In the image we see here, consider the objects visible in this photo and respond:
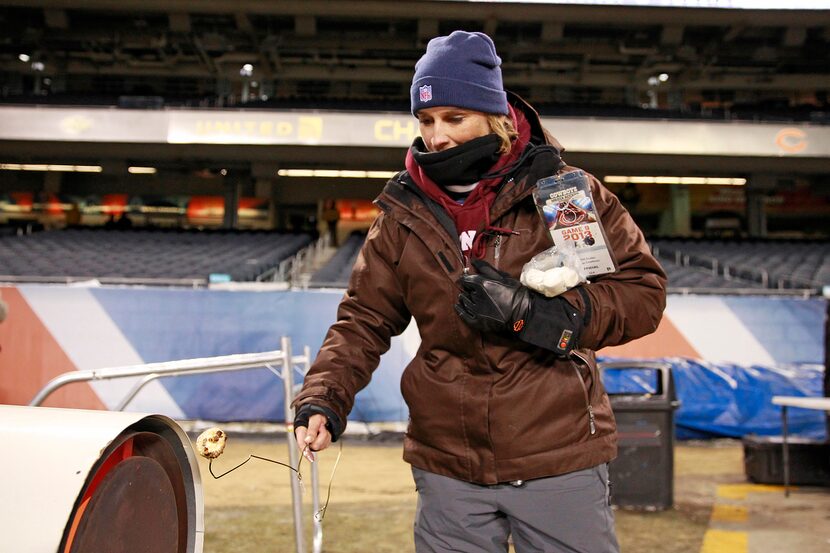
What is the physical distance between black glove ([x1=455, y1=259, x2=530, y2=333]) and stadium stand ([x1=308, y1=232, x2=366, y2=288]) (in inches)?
268

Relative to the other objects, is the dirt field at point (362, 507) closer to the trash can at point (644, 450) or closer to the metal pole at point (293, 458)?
the trash can at point (644, 450)

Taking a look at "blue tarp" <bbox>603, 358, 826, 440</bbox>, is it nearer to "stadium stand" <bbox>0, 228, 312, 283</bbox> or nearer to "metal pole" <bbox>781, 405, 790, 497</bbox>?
"metal pole" <bbox>781, 405, 790, 497</bbox>

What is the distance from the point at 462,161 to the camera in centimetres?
159

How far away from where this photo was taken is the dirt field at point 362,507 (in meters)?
3.79

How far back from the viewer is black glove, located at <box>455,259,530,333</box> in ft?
4.78

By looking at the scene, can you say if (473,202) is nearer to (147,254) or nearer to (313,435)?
(313,435)

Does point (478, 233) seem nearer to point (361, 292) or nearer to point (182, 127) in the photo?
point (361, 292)

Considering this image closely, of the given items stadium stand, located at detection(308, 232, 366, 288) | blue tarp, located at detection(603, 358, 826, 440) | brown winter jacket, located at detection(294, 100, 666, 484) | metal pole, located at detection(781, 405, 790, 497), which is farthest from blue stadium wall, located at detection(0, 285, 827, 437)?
brown winter jacket, located at detection(294, 100, 666, 484)

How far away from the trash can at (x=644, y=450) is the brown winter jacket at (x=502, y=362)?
3.04 m

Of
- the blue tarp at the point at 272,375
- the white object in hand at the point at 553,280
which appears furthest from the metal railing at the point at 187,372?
the blue tarp at the point at 272,375

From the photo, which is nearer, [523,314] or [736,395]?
[523,314]

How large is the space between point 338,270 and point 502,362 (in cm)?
1094

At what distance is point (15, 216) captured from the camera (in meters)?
22.1

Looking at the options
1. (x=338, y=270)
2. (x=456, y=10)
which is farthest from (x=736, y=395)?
(x=456, y=10)
